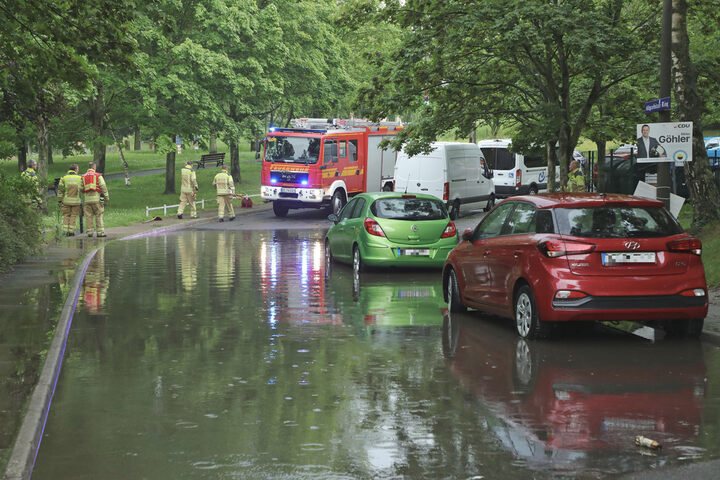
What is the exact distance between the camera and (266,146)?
1494 inches

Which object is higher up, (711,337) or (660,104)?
(660,104)

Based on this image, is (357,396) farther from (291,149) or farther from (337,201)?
(337,201)

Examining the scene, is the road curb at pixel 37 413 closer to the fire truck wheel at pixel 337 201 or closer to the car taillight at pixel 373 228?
the car taillight at pixel 373 228

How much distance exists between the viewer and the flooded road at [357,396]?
635cm

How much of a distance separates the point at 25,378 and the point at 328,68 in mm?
48341

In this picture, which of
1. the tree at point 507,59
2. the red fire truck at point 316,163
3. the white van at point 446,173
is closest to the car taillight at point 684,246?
the tree at point 507,59

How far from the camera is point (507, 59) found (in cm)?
2497

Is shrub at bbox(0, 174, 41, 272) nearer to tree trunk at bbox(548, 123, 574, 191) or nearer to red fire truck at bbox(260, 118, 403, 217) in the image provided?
tree trunk at bbox(548, 123, 574, 191)

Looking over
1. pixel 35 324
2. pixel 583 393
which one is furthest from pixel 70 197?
pixel 583 393

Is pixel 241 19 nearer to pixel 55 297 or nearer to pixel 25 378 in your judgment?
pixel 55 297

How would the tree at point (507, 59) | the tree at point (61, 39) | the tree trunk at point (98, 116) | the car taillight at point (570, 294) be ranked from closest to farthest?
the car taillight at point (570, 294) < the tree at point (61, 39) < the tree at point (507, 59) < the tree trunk at point (98, 116)

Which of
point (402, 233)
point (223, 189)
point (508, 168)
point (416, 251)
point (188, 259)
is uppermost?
point (508, 168)

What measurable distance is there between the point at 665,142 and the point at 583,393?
7.66m

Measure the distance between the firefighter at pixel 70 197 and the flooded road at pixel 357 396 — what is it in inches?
559
